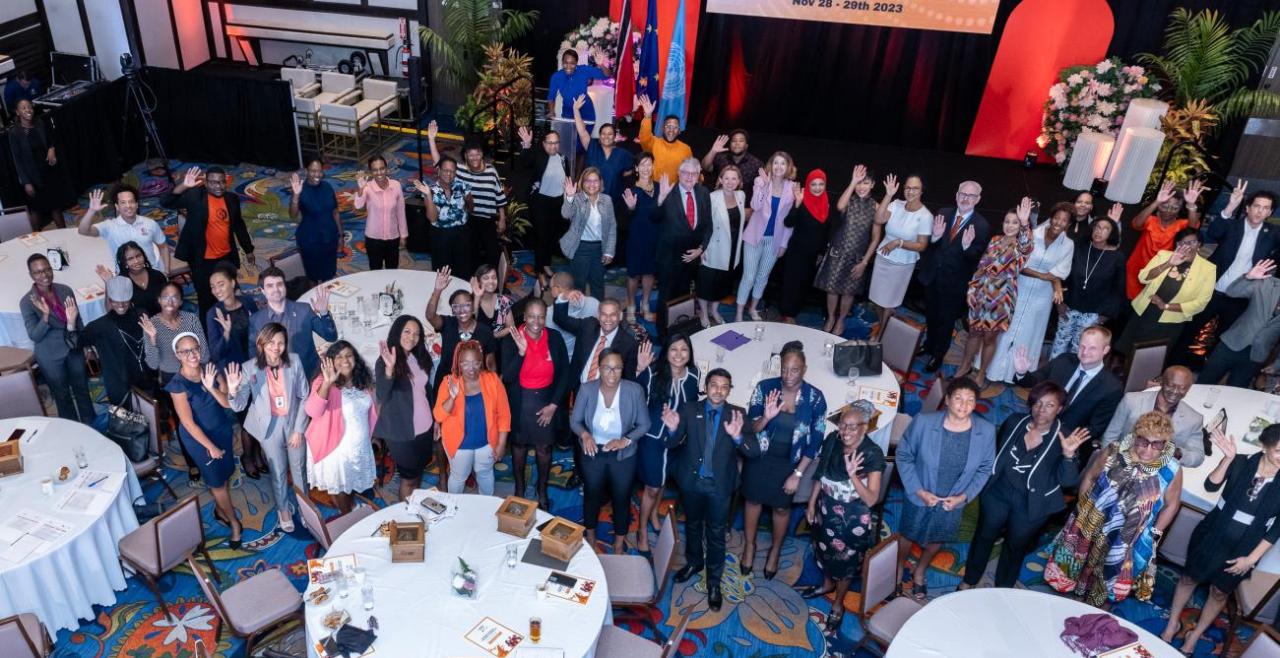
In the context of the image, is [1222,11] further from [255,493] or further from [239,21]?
[239,21]

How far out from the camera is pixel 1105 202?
10711 millimetres

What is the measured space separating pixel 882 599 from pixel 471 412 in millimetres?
2620

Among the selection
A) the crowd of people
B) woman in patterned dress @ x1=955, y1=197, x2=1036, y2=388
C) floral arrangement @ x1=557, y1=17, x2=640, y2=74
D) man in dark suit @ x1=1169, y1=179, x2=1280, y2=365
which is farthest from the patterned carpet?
floral arrangement @ x1=557, y1=17, x2=640, y2=74

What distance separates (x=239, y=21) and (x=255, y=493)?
1032 cm

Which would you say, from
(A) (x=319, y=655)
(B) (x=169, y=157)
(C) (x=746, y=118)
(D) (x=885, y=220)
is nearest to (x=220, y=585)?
(A) (x=319, y=655)

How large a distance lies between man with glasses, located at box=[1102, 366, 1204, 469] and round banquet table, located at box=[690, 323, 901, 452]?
1.36 meters

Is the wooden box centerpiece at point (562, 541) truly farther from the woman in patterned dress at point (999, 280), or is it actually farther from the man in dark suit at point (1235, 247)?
the man in dark suit at point (1235, 247)

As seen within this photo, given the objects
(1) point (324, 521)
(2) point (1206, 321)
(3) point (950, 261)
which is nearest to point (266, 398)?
(1) point (324, 521)

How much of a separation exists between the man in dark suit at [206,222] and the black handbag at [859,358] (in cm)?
495

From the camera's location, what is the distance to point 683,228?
7879 millimetres

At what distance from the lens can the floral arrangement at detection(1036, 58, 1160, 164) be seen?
34.9 ft

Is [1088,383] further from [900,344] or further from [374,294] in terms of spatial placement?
[374,294]

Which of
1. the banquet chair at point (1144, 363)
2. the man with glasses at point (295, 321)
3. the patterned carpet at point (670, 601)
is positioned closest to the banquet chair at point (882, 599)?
the patterned carpet at point (670, 601)

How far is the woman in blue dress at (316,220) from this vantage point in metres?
7.74
